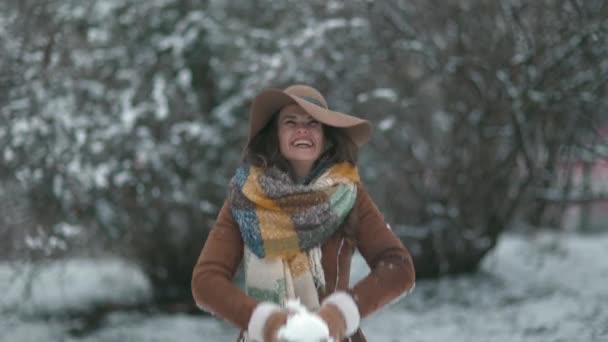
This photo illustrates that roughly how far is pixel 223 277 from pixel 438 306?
11.4ft

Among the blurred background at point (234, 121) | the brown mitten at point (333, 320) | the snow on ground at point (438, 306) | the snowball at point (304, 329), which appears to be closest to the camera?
the snowball at point (304, 329)

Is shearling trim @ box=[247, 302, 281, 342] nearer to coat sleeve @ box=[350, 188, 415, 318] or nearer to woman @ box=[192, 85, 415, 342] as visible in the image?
woman @ box=[192, 85, 415, 342]

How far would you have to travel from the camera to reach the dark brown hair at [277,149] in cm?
220

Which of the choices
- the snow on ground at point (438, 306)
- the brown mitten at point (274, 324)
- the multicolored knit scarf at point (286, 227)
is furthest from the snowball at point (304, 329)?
the snow on ground at point (438, 306)

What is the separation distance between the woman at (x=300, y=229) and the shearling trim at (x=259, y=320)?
1 centimetres

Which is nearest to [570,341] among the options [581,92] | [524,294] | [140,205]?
[524,294]

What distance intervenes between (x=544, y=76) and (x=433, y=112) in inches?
50.1

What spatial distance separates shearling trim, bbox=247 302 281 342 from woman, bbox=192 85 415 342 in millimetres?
15

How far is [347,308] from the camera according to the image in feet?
6.12

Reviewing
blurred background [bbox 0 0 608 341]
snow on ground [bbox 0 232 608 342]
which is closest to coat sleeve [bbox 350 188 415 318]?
snow on ground [bbox 0 232 608 342]

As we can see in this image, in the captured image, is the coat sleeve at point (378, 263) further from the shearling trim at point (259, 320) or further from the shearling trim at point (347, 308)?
the shearling trim at point (259, 320)

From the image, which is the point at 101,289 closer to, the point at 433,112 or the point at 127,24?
the point at 127,24

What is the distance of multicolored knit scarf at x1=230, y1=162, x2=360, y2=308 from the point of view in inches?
80.1

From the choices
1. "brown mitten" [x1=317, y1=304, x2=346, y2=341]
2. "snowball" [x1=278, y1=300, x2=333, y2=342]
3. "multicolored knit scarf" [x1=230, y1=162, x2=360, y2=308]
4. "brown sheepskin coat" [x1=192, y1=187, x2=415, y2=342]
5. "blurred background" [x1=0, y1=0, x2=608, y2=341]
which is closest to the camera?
"snowball" [x1=278, y1=300, x2=333, y2=342]
